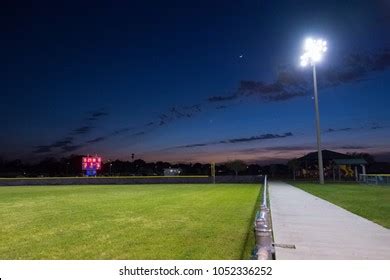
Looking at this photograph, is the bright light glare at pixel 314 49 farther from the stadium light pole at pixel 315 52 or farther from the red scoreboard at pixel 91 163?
the red scoreboard at pixel 91 163

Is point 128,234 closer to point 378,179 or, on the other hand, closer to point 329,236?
point 329,236

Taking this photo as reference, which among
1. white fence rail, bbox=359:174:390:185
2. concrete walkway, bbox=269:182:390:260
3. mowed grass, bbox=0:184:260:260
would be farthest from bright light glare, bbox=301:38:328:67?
concrete walkway, bbox=269:182:390:260

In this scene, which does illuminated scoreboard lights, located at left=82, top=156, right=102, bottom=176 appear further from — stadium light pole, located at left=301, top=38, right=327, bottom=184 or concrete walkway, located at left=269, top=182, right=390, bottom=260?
concrete walkway, located at left=269, top=182, right=390, bottom=260

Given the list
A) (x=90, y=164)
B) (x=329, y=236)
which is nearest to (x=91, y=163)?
(x=90, y=164)

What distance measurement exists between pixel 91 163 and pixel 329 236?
181ft

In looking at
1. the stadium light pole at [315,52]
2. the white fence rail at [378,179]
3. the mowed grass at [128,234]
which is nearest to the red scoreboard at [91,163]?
the stadium light pole at [315,52]

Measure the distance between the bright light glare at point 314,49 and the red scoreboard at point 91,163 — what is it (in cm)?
3635

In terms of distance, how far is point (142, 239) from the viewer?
28.9ft

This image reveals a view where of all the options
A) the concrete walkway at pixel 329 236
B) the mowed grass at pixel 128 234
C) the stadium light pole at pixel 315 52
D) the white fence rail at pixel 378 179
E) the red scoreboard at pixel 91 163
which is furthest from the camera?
the red scoreboard at pixel 91 163

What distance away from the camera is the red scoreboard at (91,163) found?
195ft

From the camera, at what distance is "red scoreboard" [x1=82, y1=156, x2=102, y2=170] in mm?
59406

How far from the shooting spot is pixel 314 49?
118 ft

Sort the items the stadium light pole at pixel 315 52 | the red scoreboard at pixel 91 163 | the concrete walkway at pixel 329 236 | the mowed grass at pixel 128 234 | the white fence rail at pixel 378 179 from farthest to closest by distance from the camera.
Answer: the red scoreboard at pixel 91 163 < the stadium light pole at pixel 315 52 < the white fence rail at pixel 378 179 < the mowed grass at pixel 128 234 < the concrete walkway at pixel 329 236
